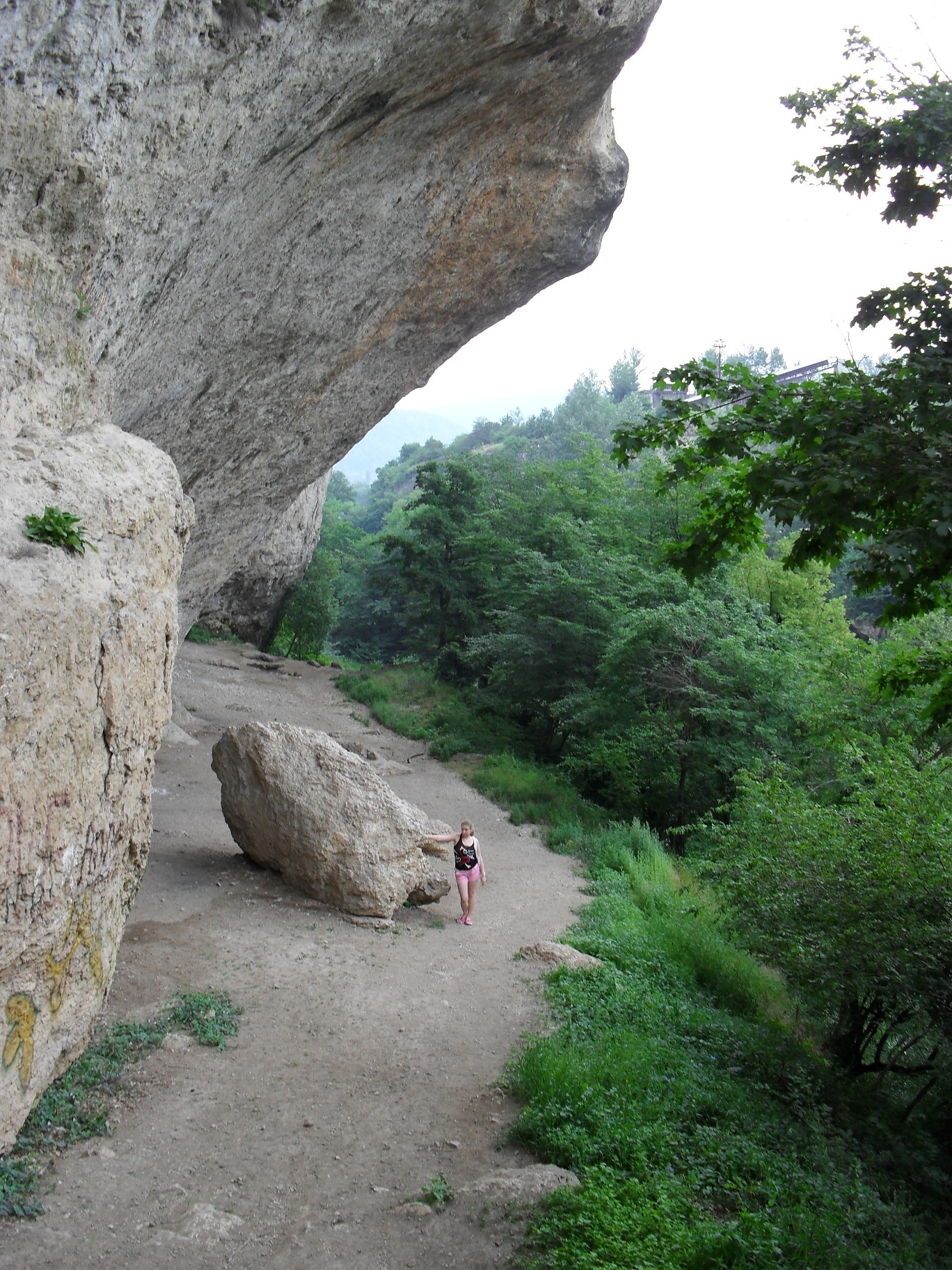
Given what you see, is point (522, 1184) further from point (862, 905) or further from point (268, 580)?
point (268, 580)

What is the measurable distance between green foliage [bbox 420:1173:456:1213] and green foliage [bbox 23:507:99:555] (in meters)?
4.44

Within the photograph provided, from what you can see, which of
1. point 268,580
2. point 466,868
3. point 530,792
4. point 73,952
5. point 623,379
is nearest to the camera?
point 73,952

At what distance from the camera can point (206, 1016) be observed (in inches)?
287

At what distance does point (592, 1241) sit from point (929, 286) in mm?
6045

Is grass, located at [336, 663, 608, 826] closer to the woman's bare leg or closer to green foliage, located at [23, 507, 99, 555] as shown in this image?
the woman's bare leg

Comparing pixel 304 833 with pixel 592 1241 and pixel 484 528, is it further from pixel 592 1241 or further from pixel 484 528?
pixel 484 528

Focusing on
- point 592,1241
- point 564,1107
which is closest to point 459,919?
point 564,1107

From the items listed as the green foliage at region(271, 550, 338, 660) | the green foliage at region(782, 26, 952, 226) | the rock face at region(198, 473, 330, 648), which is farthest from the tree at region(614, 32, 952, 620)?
the green foliage at region(271, 550, 338, 660)

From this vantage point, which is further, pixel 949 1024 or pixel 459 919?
pixel 459 919

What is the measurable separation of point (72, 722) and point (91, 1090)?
2563 mm

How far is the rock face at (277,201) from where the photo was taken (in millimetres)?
6789

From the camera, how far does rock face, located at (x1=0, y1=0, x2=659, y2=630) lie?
679 centimetres

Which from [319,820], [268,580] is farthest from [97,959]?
[268,580]

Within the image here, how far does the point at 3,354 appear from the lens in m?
6.55
